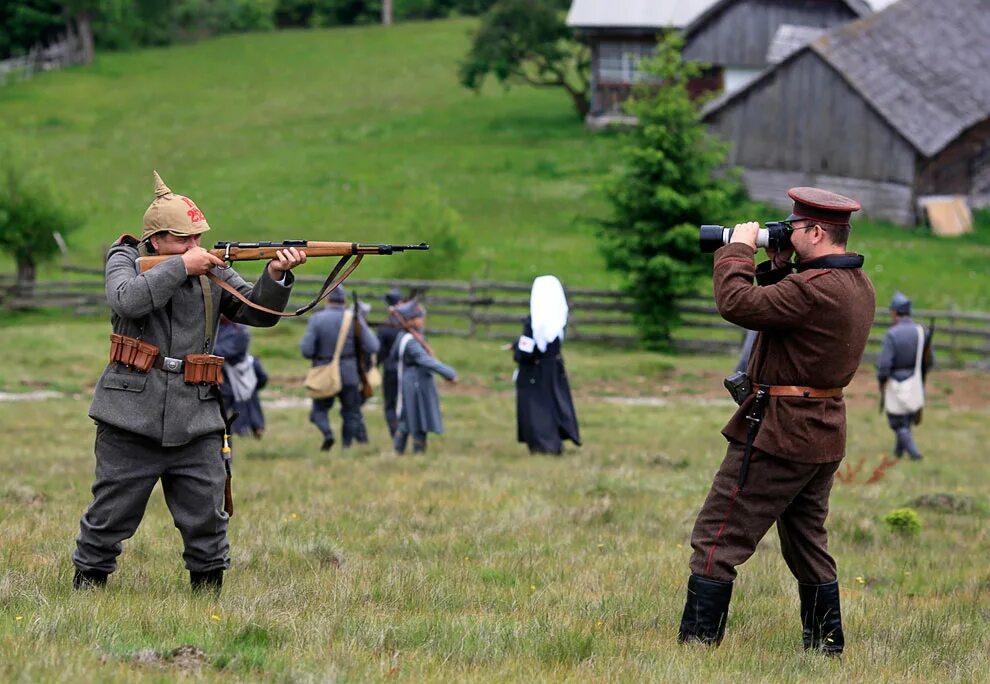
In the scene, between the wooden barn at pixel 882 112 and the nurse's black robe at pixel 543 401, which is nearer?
the nurse's black robe at pixel 543 401

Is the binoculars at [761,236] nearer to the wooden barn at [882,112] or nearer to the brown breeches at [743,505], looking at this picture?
the brown breeches at [743,505]

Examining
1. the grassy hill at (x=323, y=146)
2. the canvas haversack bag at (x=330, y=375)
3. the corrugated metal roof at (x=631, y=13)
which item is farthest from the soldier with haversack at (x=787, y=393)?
the corrugated metal roof at (x=631, y=13)

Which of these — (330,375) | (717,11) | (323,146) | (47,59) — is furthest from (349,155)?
(330,375)

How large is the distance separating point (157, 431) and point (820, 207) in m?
3.20

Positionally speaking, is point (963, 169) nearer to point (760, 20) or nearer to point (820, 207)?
point (760, 20)

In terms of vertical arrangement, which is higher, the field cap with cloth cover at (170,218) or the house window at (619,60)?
the house window at (619,60)

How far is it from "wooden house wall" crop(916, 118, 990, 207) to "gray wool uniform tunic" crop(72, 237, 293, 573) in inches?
1413

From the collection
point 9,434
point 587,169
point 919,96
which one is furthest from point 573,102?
point 9,434

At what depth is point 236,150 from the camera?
173 feet

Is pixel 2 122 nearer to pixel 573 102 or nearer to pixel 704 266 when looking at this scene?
pixel 573 102

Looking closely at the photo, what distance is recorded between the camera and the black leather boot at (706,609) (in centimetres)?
586

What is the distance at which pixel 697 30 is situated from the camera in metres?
49.2

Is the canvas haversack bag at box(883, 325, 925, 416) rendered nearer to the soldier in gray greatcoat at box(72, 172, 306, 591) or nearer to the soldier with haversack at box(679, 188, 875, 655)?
the soldier with haversack at box(679, 188, 875, 655)

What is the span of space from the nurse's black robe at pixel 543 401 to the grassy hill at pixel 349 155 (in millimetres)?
15270
